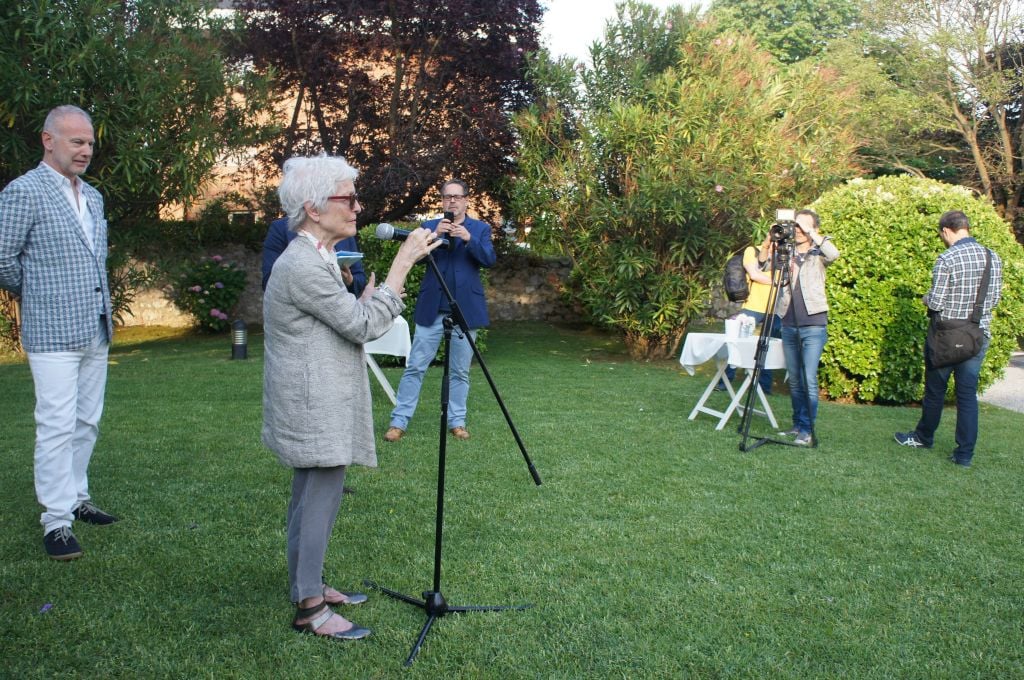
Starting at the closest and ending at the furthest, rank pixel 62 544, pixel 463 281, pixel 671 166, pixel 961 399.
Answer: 1. pixel 62 544
2. pixel 961 399
3. pixel 463 281
4. pixel 671 166

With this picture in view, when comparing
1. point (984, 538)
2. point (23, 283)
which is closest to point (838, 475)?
point (984, 538)

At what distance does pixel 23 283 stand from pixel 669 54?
10304mm

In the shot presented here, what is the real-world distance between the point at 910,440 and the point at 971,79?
18.8 meters

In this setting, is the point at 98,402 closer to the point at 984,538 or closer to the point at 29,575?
the point at 29,575

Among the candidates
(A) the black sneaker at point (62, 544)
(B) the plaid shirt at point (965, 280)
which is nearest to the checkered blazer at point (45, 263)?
(A) the black sneaker at point (62, 544)

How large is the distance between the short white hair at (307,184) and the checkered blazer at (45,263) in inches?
62.3

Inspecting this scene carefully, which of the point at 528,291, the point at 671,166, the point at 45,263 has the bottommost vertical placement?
the point at 528,291

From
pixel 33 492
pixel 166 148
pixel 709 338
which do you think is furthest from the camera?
pixel 166 148

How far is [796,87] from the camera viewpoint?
11.6m

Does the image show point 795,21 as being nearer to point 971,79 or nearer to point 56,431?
point 971,79

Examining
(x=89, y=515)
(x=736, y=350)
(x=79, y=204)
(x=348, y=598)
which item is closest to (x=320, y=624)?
(x=348, y=598)

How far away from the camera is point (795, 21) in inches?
1330

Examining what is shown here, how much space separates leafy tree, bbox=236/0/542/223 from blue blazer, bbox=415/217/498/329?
6.55 m

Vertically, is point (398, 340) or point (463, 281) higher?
point (463, 281)
